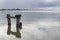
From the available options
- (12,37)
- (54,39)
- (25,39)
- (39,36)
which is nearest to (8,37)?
(12,37)

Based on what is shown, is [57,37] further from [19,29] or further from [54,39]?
[19,29]

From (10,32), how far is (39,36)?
220cm

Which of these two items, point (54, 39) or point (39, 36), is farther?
point (39, 36)

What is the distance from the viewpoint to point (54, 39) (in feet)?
41.2

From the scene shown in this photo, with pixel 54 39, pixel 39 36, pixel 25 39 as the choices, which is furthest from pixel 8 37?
pixel 54 39

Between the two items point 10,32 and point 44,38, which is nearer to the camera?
point 44,38

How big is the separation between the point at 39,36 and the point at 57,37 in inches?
49.1

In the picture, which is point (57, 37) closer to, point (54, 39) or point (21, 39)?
point (54, 39)

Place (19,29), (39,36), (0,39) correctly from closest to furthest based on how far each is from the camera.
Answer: (0,39) → (39,36) → (19,29)

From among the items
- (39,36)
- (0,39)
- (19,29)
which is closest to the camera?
(0,39)

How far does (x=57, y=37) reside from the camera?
13.1m

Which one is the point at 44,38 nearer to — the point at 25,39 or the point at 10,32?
the point at 25,39

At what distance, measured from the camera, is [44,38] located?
12.9 metres

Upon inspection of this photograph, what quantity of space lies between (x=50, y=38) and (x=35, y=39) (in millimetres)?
1018
